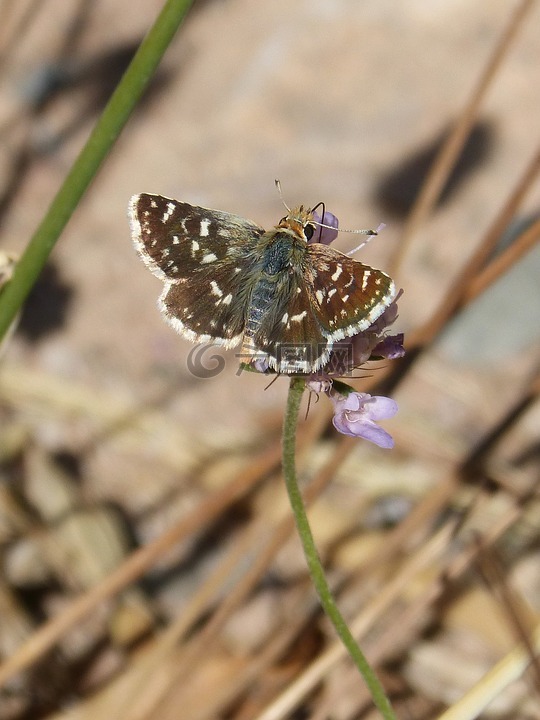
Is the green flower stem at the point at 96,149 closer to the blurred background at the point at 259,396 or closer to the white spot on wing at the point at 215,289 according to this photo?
the white spot on wing at the point at 215,289

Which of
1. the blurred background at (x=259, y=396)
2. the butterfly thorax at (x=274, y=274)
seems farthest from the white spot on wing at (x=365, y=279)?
the blurred background at (x=259, y=396)

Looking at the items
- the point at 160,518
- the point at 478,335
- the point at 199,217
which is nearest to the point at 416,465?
the point at 478,335

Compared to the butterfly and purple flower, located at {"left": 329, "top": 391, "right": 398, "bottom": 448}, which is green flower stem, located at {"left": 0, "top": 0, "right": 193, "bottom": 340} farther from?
purple flower, located at {"left": 329, "top": 391, "right": 398, "bottom": 448}

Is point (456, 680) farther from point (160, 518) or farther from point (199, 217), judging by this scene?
point (199, 217)

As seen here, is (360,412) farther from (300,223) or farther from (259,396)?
(259,396)

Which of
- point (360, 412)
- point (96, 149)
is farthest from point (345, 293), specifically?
point (96, 149)

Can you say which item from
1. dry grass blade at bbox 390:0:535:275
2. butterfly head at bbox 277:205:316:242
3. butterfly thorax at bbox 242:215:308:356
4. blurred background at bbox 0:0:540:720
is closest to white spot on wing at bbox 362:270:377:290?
butterfly thorax at bbox 242:215:308:356
